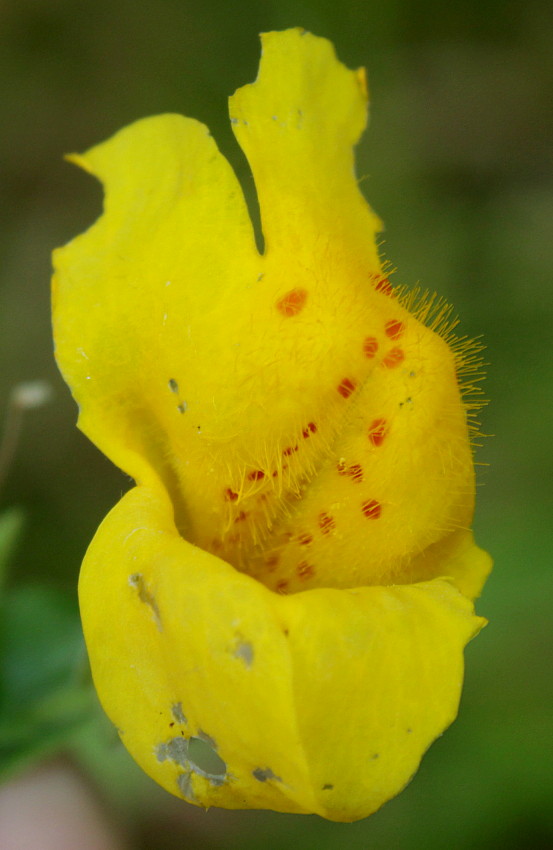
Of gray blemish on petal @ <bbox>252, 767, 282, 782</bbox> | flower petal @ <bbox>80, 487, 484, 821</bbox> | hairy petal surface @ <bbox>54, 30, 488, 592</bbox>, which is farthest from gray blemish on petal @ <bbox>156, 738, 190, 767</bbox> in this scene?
hairy petal surface @ <bbox>54, 30, 488, 592</bbox>

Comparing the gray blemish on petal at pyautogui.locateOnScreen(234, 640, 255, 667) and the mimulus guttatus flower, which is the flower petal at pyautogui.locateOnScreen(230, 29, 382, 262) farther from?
the gray blemish on petal at pyautogui.locateOnScreen(234, 640, 255, 667)

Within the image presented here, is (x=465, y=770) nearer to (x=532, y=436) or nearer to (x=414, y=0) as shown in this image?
(x=532, y=436)

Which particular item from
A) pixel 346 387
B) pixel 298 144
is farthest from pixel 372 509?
pixel 298 144

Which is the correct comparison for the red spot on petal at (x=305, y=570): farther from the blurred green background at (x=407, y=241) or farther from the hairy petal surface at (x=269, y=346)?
the blurred green background at (x=407, y=241)

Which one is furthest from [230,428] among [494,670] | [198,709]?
[494,670]

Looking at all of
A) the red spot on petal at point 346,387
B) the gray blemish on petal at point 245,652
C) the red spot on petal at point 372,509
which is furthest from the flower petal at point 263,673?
the red spot on petal at point 346,387

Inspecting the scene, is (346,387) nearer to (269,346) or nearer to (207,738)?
(269,346)
